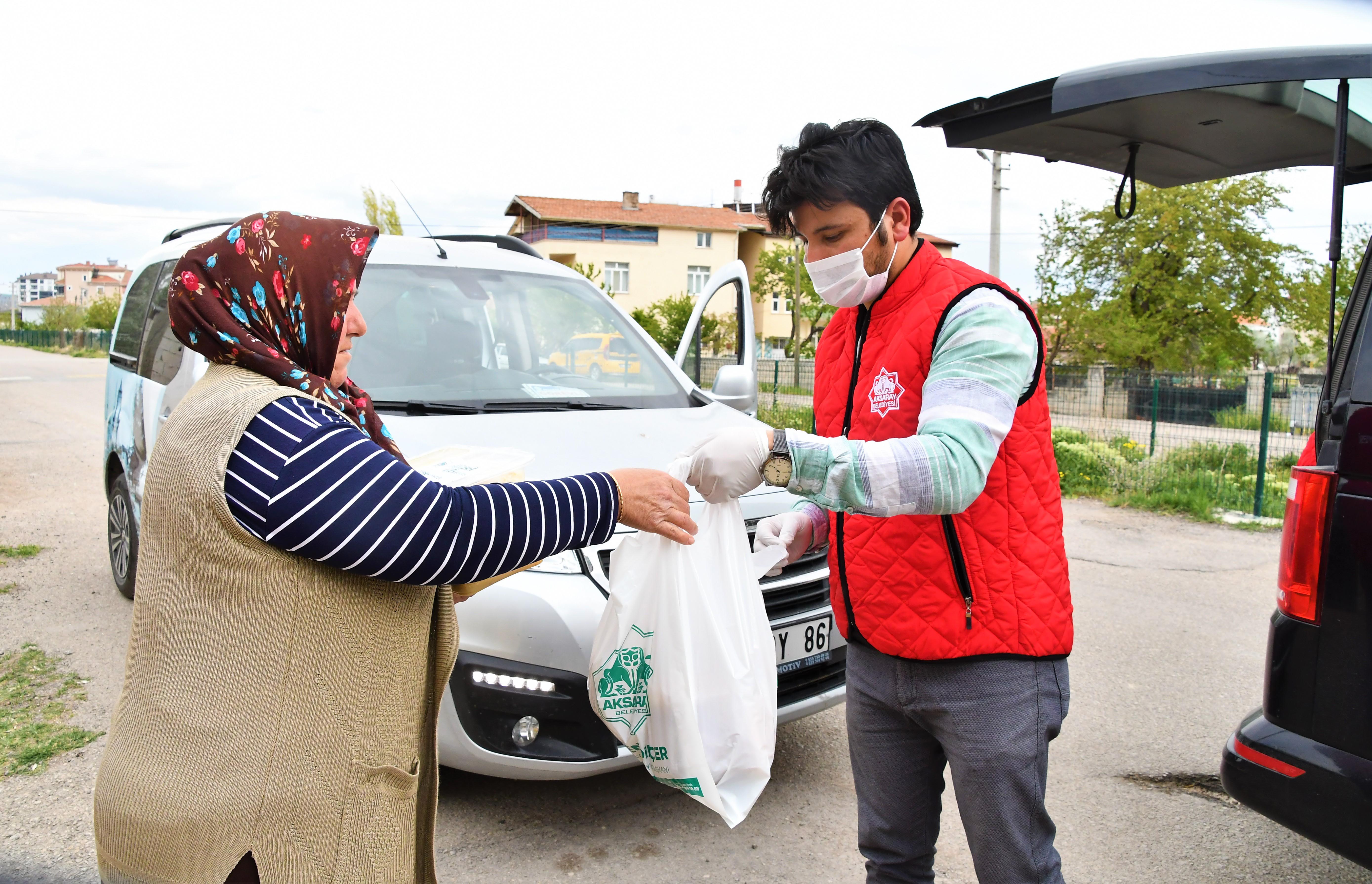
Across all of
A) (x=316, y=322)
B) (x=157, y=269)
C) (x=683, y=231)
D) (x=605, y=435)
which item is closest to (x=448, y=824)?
(x=605, y=435)

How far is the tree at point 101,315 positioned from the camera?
2741 inches

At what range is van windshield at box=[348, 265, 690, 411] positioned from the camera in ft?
11.9

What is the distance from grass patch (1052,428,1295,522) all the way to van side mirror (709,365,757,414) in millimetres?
5982

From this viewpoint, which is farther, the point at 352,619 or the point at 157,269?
the point at 157,269

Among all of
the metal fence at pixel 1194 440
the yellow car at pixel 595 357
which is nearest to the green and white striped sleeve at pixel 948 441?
the yellow car at pixel 595 357

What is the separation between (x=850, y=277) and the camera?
1820 millimetres

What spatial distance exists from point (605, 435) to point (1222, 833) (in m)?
2.41

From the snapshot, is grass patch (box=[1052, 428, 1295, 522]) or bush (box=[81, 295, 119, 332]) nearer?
grass patch (box=[1052, 428, 1295, 522])

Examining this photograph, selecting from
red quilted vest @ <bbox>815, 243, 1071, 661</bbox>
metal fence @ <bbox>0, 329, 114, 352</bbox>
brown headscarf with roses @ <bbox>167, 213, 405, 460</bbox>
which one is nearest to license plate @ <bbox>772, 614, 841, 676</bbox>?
red quilted vest @ <bbox>815, 243, 1071, 661</bbox>

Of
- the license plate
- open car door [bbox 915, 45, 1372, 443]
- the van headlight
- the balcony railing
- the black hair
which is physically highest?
the balcony railing

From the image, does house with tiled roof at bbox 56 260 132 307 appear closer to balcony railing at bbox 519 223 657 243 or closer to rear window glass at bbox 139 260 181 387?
balcony railing at bbox 519 223 657 243

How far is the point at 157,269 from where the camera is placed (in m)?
5.10

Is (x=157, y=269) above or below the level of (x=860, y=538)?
above

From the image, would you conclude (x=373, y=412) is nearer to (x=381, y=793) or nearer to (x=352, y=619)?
(x=352, y=619)
